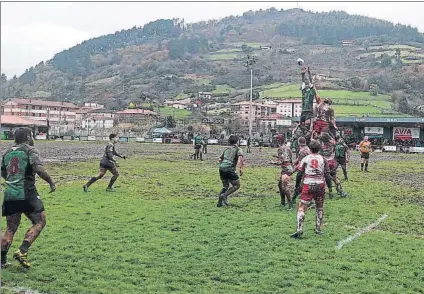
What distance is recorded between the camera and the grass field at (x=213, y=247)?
7.11m

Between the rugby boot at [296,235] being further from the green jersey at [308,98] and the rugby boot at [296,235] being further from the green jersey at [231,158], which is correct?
the green jersey at [308,98]

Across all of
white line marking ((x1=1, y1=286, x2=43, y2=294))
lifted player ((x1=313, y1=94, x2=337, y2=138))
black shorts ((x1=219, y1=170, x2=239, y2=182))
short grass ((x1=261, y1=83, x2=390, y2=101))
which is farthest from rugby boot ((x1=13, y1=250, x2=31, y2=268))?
short grass ((x1=261, y1=83, x2=390, y2=101))

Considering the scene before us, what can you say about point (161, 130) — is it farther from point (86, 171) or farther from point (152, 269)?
point (152, 269)

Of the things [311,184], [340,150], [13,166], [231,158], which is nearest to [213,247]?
[311,184]

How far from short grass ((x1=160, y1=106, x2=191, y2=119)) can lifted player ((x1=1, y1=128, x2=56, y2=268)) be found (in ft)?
343

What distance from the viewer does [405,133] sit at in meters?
63.9

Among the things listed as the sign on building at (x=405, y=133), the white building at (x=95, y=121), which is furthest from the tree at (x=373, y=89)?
the white building at (x=95, y=121)

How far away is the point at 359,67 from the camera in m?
182

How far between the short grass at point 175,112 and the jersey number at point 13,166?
105 meters

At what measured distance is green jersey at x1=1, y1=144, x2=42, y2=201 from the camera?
772 centimetres

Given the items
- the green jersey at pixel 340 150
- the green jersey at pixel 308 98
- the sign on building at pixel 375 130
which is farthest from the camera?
the sign on building at pixel 375 130

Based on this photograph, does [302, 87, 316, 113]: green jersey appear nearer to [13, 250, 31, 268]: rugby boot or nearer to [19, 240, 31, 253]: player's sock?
[19, 240, 31, 253]: player's sock

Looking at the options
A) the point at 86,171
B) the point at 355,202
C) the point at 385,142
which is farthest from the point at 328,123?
the point at 385,142

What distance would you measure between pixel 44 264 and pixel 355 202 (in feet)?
29.2
